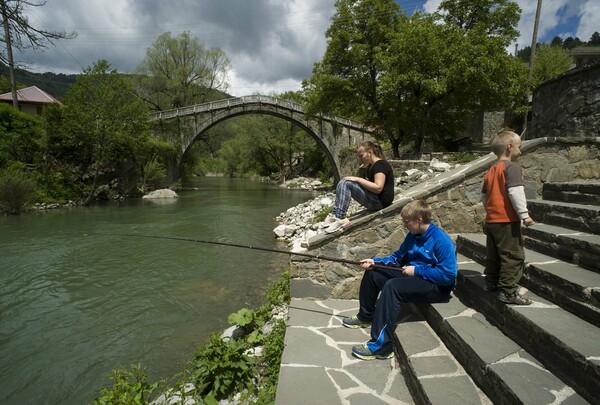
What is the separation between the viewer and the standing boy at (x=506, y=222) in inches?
94.5

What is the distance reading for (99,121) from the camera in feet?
60.5

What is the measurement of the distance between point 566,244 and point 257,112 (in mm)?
28035

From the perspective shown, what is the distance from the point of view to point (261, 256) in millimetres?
8492

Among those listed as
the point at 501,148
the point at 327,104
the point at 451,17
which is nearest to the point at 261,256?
the point at 501,148

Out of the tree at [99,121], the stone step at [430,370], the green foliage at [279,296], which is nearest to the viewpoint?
the stone step at [430,370]

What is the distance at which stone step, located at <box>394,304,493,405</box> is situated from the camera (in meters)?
1.96

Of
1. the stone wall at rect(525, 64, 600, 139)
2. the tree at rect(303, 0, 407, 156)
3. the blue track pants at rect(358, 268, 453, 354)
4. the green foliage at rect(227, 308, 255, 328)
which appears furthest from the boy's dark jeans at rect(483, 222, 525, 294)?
the tree at rect(303, 0, 407, 156)

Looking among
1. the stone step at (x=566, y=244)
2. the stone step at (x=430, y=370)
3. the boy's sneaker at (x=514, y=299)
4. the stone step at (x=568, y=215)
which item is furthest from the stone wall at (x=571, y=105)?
the stone step at (x=430, y=370)

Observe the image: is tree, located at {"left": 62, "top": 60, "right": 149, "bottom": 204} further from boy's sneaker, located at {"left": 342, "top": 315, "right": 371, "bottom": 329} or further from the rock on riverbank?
boy's sneaker, located at {"left": 342, "top": 315, "right": 371, "bottom": 329}

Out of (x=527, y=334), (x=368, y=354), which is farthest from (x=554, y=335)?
(x=368, y=354)

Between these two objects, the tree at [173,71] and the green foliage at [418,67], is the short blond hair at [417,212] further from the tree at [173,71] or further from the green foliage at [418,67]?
the tree at [173,71]

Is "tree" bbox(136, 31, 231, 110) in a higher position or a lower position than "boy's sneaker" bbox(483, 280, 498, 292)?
higher

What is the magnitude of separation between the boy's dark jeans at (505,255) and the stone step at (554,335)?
15cm

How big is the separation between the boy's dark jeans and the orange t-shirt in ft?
0.20
